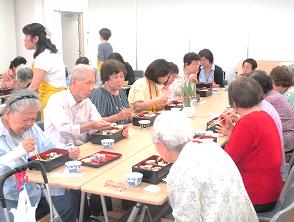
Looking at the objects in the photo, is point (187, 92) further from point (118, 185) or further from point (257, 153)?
point (118, 185)

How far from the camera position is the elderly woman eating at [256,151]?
235cm

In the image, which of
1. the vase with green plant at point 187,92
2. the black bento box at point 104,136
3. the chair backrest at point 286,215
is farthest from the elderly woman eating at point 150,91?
the chair backrest at point 286,215

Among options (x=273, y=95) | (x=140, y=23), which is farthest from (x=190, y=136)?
(x=140, y=23)

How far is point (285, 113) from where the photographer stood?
3.69m

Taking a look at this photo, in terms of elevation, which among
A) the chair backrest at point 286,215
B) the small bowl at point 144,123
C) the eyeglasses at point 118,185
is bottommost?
the chair backrest at point 286,215

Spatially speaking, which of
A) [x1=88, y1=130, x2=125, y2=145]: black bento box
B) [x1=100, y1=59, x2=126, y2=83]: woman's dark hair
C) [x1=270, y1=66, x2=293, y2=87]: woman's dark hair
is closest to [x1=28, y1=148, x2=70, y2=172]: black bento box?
[x1=88, y1=130, x2=125, y2=145]: black bento box

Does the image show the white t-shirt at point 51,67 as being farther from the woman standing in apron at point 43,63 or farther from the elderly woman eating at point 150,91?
the elderly woman eating at point 150,91

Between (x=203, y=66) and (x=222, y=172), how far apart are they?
4.83 meters

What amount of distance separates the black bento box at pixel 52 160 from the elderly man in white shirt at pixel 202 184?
35.1 inches

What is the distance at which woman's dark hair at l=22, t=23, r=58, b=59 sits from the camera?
12.8 feet

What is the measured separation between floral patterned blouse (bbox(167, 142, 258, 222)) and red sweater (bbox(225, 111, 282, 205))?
2.16ft

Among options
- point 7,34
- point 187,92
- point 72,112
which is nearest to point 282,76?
point 187,92

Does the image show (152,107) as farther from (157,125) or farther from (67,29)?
(67,29)

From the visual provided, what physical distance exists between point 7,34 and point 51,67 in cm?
408
